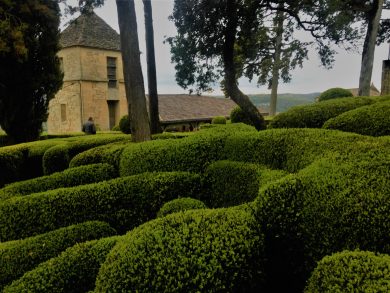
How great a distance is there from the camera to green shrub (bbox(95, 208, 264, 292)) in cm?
253

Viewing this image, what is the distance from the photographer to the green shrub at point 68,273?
124 inches

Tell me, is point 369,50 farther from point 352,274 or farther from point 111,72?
point 111,72

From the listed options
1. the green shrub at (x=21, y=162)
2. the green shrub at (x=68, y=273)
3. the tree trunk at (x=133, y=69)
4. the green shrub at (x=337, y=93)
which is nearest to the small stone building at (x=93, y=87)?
the green shrub at (x=337, y=93)

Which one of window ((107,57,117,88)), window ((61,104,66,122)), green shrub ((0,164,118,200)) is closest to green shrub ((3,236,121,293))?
green shrub ((0,164,118,200))

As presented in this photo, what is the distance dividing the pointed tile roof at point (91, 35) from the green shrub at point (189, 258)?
94.9 ft

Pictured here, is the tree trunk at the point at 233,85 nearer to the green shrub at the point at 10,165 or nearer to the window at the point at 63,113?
the green shrub at the point at 10,165

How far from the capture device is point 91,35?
29.6 metres

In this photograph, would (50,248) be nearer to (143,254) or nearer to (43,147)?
(143,254)

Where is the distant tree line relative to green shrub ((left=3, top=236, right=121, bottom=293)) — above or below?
above

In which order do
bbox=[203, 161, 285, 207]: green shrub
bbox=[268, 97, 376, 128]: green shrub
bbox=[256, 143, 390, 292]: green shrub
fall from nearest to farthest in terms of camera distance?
bbox=[256, 143, 390, 292]: green shrub, bbox=[203, 161, 285, 207]: green shrub, bbox=[268, 97, 376, 128]: green shrub

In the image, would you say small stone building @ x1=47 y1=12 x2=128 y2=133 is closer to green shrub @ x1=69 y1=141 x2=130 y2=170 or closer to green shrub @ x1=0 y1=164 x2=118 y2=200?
green shrub @ x1=69 y1=141 x2=130 y2=170

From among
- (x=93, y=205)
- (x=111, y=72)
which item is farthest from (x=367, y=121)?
(x=111, y=72)

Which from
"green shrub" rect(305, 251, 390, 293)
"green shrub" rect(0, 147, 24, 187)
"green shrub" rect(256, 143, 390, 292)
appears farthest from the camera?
"green shrub" rect(0, 147, 24, 187)

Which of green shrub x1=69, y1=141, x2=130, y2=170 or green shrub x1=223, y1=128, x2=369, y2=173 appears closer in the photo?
green shrub x1=223, y1=128, x2=369, y2=173
